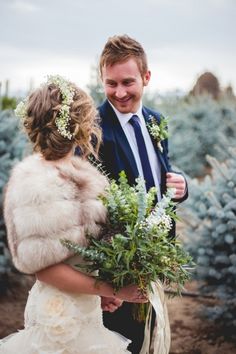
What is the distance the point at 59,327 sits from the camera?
2.31m

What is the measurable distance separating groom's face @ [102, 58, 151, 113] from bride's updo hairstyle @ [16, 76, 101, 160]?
755mm

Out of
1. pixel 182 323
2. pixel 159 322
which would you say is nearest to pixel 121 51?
A: pixel 159 322

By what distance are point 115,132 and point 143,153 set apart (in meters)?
0.23

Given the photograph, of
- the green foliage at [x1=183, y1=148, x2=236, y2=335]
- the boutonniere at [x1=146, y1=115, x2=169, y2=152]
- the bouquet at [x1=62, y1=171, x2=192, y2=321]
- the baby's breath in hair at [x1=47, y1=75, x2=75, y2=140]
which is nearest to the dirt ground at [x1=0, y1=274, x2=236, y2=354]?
the green foliage at [x1=183, y1=148, x2=236, y2=335]

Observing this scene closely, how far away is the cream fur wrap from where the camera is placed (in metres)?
2.17

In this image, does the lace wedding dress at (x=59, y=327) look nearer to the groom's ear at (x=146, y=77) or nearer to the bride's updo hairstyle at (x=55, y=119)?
the bride's updo hairstyle at (x=55, y=119)

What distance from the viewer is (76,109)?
7.65ft

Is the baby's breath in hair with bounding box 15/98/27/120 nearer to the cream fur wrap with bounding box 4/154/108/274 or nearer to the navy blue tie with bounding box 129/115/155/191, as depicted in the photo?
the cream fur wrap with bounding box 4/154/108/274

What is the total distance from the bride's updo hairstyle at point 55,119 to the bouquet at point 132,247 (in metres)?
0.30

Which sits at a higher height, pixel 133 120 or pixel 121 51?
pixel 121 51

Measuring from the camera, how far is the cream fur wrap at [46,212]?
2174 millimetres

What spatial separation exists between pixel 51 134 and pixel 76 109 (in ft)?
0.56

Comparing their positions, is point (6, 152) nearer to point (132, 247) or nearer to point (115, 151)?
point (115, 151)

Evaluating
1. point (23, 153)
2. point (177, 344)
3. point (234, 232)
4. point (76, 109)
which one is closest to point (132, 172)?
point (76, 109)
